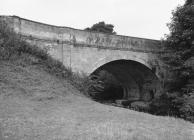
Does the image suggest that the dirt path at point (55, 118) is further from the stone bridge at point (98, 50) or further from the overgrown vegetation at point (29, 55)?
Result: the stone bridge at point (98, 50)

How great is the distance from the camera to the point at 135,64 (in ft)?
47.3

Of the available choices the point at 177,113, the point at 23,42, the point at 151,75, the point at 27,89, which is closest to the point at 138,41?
the point at 151,75

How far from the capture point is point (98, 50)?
11742 millimetres

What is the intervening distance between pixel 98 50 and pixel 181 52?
4605mm

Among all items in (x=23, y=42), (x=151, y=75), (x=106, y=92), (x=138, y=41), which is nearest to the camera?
(x=23, y=42)

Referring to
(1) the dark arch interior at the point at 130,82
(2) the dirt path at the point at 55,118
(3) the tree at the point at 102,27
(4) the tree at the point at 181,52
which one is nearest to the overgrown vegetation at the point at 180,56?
(4) the tree at the point at 181,52

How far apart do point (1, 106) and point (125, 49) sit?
8.67m

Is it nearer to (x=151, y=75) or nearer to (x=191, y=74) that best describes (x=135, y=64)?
(x=151, y=75)

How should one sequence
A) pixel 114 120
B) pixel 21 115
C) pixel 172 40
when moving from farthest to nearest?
1. pixel 172 40
2. pixel 114 120
3. pixel 21 115

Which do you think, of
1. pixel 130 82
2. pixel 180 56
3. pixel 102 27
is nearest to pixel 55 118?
pixel 180 56

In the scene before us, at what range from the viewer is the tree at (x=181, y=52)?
452 inches

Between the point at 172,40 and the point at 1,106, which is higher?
the point at 172,40

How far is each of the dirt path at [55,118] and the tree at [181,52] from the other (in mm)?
5858

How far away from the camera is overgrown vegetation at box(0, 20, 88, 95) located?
8.45m
